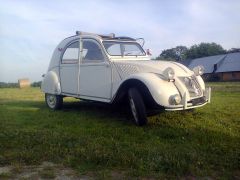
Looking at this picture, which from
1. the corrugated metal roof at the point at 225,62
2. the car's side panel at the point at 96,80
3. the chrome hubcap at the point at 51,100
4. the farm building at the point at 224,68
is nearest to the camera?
the car's side panel at the point at 96,80

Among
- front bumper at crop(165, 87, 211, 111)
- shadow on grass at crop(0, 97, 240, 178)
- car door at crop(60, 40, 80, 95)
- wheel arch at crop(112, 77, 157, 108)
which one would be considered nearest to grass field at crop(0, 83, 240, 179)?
shadow on grass at crop(0, 97, 240, 178)

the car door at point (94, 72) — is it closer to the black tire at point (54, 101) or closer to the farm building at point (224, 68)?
the black tire at point (54, 101)

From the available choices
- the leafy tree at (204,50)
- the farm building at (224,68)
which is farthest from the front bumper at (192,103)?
the leafy tree at (204,50)

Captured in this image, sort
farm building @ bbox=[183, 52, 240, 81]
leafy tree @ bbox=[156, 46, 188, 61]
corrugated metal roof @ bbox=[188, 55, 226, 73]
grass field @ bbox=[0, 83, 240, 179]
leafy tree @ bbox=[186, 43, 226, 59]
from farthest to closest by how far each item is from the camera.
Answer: leafy tree @ bbox=[156, 46, 188, 61] → leafy tree @ bbox=[186, 43, 226, 59] → corrugated metal roof @ bbox=[188, 55, 226, 73] → farm building @ bbox=[183, 52, 240, 81] → grass field @ bbox=[0, 83, 240, 179]

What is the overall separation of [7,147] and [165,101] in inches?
115

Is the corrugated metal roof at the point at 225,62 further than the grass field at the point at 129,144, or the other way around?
the corrugated metal roof at the point at 225,62

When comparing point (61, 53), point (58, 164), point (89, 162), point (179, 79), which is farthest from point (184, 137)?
point (61, 53)

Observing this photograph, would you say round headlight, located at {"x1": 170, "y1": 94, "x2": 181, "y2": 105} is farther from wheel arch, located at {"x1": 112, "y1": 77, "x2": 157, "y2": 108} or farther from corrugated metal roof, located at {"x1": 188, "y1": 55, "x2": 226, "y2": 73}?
corrugated metal roof, located at {"x1": 188, "y1": 55, "x2": 226, "y2": 73}

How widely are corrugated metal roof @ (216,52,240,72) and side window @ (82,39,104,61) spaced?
50.9 metres

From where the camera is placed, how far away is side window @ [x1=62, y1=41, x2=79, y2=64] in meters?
8.59

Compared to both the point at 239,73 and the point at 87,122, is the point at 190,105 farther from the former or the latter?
the point at 239,73

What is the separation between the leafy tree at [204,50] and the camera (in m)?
82.0

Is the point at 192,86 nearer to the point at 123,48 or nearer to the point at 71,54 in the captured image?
the point at 123,48

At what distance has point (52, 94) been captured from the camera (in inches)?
370
